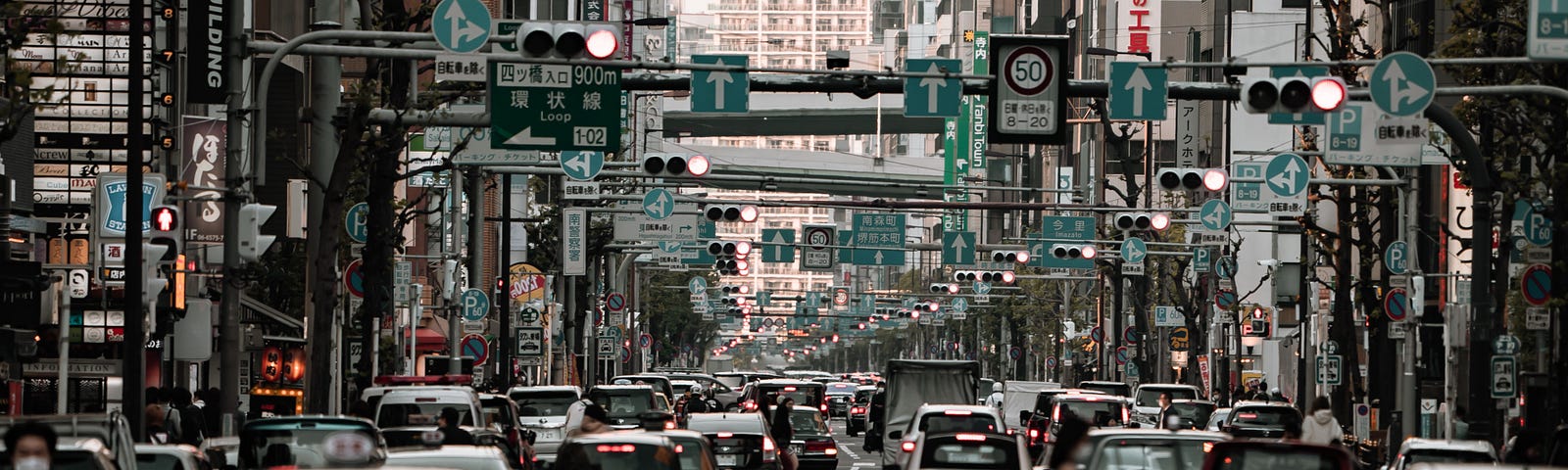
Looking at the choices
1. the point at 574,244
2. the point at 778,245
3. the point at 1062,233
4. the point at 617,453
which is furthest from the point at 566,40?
the point at 778,245

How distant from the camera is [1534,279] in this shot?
98.3ft

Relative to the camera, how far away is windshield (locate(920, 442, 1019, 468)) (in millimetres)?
22891

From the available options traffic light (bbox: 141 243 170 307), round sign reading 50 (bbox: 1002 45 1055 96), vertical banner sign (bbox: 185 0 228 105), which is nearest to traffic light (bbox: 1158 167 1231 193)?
round sign reading 50 (bbox: 1002 45 1055 96)

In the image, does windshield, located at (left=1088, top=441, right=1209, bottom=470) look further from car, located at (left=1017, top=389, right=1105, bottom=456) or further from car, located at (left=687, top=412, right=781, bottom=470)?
car, located at (left=1017, top=389, right=1105, bottom=456)

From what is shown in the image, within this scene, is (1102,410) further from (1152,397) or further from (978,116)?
(978,116)

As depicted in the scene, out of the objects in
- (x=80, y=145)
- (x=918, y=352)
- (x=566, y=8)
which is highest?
(x=566, y=8)

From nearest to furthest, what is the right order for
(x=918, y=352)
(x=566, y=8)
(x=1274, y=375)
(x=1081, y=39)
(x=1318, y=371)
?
1. (x=1318, y=371)
2. (x=1274, y=375)
3. (x=566, y=8)
4. (x=1081, y=39)
5. (x=918, y=352)

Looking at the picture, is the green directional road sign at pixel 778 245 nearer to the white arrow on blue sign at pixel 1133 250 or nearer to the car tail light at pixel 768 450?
the white arrow on blue sign at pixel 1133 250

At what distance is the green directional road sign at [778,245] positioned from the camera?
7231 cm

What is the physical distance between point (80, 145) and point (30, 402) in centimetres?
458

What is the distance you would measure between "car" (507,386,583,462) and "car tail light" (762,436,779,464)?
8189 millimetres

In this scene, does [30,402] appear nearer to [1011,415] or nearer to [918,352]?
[1011,415]

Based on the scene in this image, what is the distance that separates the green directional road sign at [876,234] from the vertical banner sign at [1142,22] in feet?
111

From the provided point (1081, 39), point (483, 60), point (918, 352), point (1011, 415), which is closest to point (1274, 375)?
point (1011, 415)
